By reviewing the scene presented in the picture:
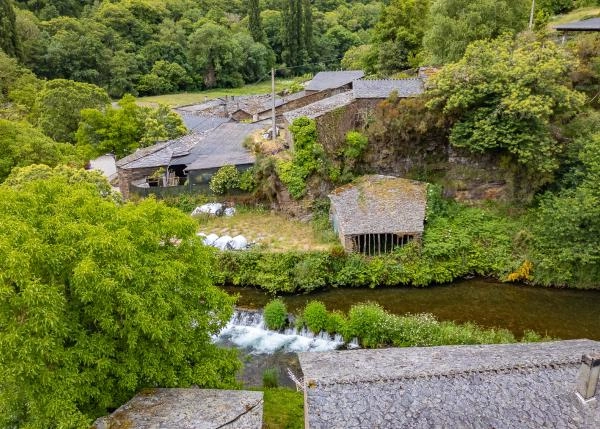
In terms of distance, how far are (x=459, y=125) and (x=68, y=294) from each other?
72.0 ft

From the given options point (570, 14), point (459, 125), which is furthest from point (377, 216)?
point (570, 14)

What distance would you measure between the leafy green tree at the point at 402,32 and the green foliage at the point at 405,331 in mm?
29607

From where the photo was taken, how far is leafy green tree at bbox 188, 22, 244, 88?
80.2 metres

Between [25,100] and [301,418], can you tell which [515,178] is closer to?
[301,418]

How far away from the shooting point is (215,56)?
81188 mm

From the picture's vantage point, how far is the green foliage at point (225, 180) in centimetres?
3092

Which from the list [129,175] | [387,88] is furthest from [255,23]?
[129,175]

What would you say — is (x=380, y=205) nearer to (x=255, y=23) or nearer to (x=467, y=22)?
(x=467, y=22)

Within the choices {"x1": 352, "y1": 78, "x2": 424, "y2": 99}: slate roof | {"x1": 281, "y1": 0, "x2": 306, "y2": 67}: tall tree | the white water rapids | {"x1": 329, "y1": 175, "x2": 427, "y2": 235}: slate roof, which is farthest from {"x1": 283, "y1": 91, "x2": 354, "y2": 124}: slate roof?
{"x1": 281, "y1": 0, "x2": 306, "y2": 67}: tall tree

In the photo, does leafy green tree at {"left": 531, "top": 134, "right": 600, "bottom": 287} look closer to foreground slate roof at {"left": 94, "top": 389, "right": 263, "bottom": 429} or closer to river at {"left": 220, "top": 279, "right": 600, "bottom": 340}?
river at {"left": 220, "top": 279, "right": 600, "bottom": 340}

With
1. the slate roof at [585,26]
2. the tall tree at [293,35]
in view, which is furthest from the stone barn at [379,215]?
the tall tree at [293,35]

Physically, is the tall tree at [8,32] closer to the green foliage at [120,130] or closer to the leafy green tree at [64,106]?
the leafy green tree at [64,106]

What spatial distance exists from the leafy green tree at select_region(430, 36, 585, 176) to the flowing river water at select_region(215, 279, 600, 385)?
6847mm

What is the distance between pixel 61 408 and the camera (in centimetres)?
1012
